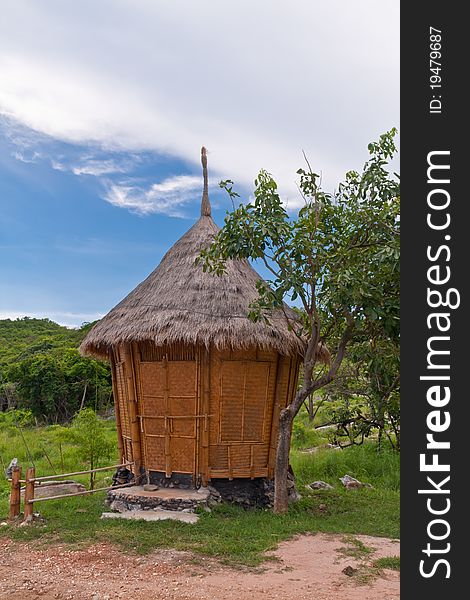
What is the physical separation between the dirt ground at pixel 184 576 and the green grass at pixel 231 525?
31 centimetres

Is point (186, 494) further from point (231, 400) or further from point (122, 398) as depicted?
point (122, 398)

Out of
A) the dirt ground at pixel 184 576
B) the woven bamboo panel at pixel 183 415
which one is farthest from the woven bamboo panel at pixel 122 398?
the dirt ground at pixel 184 576

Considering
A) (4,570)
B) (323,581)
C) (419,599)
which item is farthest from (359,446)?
(419,599)

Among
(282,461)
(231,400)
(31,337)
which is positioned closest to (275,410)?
(231,400)

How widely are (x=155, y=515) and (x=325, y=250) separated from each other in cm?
438

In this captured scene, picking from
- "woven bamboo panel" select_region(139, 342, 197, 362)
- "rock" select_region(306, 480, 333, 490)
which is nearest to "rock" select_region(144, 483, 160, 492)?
"woven bamboo panel" select_region(139, 342, 197, 362)

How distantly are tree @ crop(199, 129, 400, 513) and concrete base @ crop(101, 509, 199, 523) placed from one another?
4.26 feet

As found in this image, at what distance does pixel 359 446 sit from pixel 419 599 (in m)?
10.5

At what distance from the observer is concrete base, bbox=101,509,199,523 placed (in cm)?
798

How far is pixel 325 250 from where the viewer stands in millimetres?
8039

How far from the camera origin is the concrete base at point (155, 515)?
26.2 ft

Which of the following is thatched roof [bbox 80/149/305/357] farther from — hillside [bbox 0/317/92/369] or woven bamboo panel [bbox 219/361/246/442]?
hillside [bbox 0/317/92/369]

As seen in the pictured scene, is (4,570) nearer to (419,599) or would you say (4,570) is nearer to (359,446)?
(419,599)

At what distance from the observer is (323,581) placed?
5.57 metres
